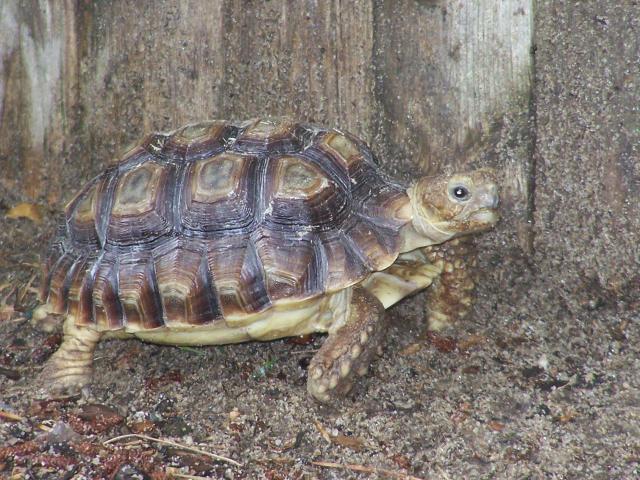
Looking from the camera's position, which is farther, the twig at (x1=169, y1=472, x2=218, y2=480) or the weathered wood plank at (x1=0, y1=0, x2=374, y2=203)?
the weathered wood plank at (x1=0, y1=0, x2=374, y2=203)

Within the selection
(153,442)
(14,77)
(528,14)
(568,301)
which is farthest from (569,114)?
(14,77)

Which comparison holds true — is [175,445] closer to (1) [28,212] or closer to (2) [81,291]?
(2) [81,291]

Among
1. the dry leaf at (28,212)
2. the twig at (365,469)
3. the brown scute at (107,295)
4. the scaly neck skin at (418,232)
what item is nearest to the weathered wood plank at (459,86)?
the scaly neck skin at (418,232)

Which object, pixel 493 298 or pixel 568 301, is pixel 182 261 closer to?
pixel 493 298

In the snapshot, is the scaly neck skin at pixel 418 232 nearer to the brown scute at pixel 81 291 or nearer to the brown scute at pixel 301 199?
the brown scute at pixel 301 199

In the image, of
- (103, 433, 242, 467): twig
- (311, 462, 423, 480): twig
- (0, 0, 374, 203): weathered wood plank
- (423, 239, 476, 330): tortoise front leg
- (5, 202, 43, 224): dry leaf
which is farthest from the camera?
(5, 202, 43, 224): dry leaf

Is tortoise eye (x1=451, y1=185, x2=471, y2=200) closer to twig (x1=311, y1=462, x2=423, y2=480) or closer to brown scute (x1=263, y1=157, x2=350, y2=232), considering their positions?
brown scute (x1=263, y1=157, x2=350, y2=232)

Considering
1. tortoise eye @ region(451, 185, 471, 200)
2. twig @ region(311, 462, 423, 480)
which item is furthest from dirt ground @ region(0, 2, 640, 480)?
tortoise eye @ region(451, 185, 471, 200)

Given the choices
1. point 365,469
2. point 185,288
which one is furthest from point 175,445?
point 365,469
